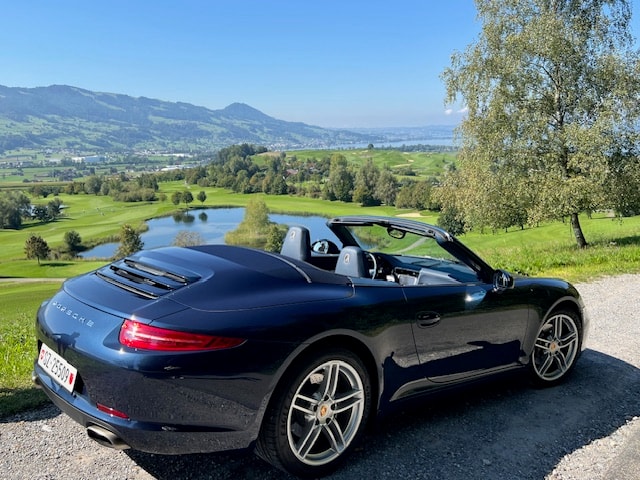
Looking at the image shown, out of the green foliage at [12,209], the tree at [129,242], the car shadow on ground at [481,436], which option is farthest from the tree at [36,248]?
the car shadow on ground at [481,436]

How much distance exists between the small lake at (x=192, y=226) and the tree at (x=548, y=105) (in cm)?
4497

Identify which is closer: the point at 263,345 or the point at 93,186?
the point at 263,345

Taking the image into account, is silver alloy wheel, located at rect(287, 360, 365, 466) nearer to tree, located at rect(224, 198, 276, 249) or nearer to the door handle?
the door handle

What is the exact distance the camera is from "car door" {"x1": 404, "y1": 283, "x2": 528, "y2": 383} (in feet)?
11.4

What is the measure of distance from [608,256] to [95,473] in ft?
39.2

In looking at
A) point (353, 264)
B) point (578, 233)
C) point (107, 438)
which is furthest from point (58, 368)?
point (578, 233)

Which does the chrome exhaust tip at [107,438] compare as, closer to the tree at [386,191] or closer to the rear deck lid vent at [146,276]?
the rear deck lid vent at [146,276]

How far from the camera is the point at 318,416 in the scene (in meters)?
2.99

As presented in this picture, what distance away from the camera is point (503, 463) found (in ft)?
10.7

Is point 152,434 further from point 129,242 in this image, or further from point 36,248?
point 36,248

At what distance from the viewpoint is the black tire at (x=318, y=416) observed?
2795 mm

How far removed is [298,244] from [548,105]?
1710 cm

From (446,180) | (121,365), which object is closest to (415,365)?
(121,365)

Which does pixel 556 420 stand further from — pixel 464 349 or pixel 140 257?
pixel 140 257
